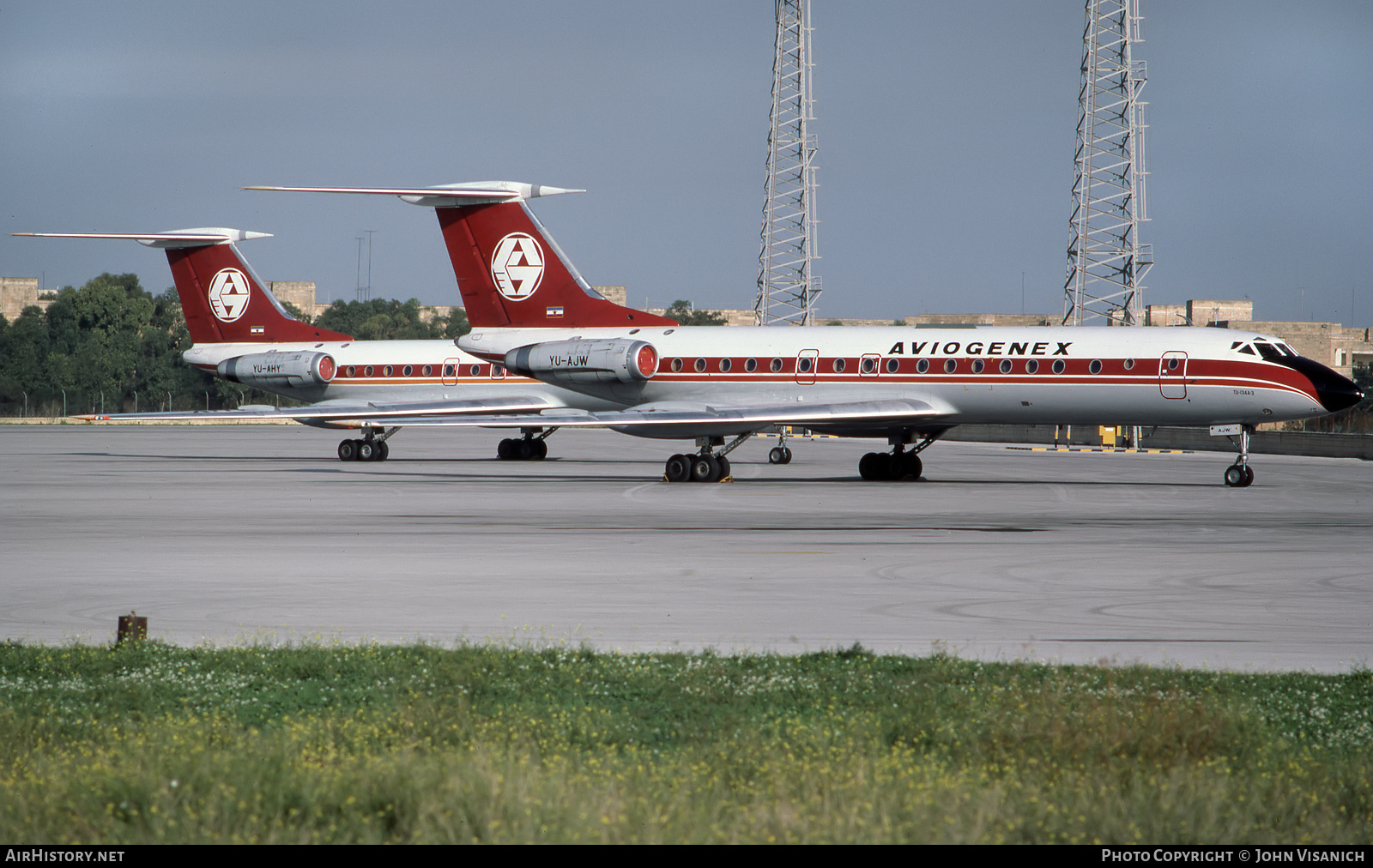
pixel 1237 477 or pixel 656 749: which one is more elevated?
pixel 1237 477

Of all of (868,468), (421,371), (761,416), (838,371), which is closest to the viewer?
(761,416)

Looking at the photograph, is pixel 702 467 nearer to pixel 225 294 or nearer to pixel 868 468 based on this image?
pixel 868 468

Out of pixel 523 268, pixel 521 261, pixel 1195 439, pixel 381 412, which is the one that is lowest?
pixel 1195 439

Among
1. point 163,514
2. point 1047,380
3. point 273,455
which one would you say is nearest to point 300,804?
point 163,514

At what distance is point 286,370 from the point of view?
41.8m

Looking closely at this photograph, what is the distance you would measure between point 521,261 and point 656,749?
2834 centimetres

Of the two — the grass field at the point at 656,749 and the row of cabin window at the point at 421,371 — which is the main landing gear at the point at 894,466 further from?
the grass field at the point at 656,749

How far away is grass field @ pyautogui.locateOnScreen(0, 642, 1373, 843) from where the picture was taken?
490 centimetres

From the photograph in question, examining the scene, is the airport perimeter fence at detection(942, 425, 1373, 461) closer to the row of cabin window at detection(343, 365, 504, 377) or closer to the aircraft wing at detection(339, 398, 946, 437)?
the aircraft wing at detection(339, 398, 946, 437)

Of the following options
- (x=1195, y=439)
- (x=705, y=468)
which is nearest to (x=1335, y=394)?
(x=705, y=468)

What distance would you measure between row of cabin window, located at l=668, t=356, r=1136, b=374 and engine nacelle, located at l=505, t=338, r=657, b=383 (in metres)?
0.73

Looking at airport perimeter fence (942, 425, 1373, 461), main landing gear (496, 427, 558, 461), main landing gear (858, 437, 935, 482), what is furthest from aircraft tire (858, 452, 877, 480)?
main landing gear (496, 427, 558, 461)

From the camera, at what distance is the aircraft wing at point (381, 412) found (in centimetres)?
3284

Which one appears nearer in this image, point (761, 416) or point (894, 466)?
point (761, 416)
